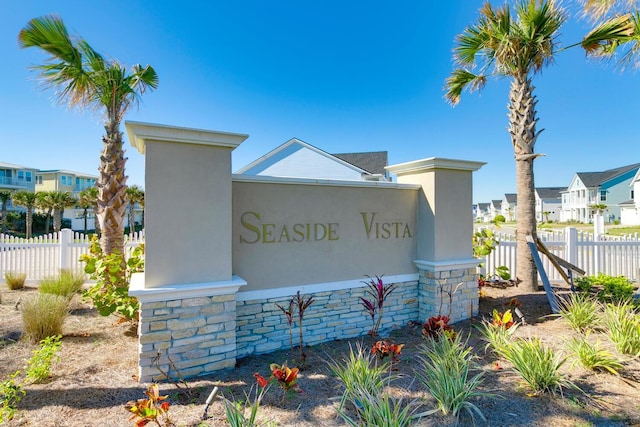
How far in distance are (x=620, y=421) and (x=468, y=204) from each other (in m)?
3.95

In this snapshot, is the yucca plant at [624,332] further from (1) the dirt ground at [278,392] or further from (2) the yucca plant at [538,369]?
(2) the yucca plant at [538,369]

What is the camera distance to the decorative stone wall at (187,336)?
149 inches

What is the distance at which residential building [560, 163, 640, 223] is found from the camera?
140 feet

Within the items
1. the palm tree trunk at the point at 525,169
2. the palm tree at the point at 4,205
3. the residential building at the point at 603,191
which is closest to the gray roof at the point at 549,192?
the residential building at the point at 603,191

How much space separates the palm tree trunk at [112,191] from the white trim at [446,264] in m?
6.52

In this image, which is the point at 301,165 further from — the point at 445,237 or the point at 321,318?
the point at 321,318

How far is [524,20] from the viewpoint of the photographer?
7.27 metres

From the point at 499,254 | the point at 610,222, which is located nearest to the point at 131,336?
the point at 499,254

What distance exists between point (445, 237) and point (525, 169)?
12.6ft

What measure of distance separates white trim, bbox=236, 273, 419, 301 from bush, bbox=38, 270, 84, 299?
4.80 meters

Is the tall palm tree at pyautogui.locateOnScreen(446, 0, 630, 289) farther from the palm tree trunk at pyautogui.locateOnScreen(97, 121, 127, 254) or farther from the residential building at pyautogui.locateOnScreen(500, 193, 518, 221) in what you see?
the residential building at pyautogui.locateOnScreen(500, 193, 518, 221)

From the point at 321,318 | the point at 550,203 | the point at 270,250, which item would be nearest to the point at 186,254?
the point at 270,250

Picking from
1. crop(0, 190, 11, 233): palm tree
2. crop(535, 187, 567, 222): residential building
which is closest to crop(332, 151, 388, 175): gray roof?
crop(0, 190, 11, 233): palm tree

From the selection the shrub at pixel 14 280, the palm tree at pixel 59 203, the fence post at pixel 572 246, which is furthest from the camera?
the palm tree at pixel 59 203
